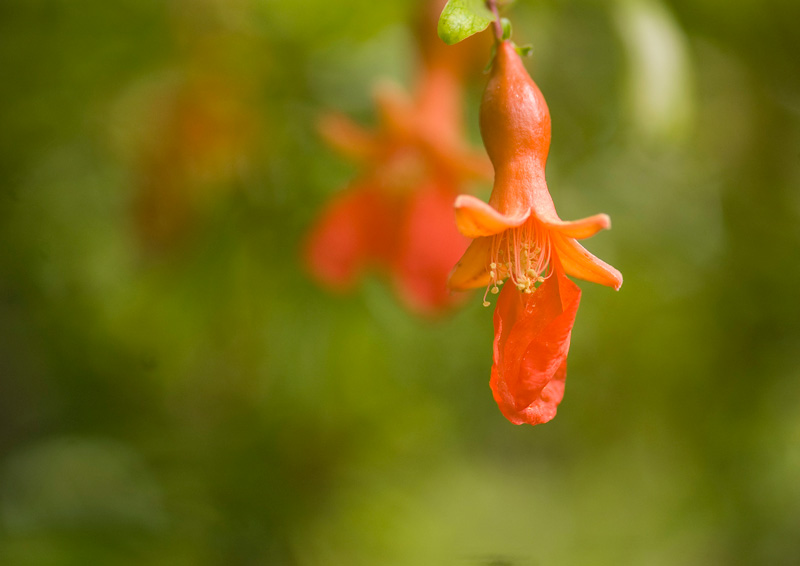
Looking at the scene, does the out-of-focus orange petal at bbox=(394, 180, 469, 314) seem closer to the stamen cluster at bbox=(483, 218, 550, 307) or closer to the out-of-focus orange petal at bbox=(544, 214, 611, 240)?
the stamen cluster at bbox=(483, 218, 550, 307)

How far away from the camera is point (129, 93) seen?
1.41 metres

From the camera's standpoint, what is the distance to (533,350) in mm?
581

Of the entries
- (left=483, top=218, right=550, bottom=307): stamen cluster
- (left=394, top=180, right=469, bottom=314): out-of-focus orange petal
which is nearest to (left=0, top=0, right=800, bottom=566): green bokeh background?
(left=394, top=180, right=469, bottom=314): out-of-focus orange petal

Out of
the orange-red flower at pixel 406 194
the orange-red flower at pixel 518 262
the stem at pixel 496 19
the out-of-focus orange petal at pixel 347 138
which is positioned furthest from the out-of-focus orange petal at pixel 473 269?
the out-of-focus orange petal at pixel 347 138

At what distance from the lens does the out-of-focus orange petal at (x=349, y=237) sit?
1.17 m

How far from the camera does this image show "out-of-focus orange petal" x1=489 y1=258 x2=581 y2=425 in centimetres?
57

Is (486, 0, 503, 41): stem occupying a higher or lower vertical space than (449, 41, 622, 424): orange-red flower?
higher

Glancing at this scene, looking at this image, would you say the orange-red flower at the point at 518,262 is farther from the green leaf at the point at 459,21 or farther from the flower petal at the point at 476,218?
the green leaf at the point at 459,21

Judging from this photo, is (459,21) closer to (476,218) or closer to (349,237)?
(476,218)

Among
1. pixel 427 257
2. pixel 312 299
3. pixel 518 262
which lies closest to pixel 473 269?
pixel 518 262

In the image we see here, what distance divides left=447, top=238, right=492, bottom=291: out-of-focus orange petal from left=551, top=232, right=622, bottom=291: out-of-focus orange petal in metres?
0.07

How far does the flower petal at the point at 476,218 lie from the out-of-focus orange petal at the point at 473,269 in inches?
3.1

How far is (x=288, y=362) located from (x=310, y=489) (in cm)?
27

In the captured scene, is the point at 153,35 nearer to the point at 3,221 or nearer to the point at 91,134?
the point at 91,134
